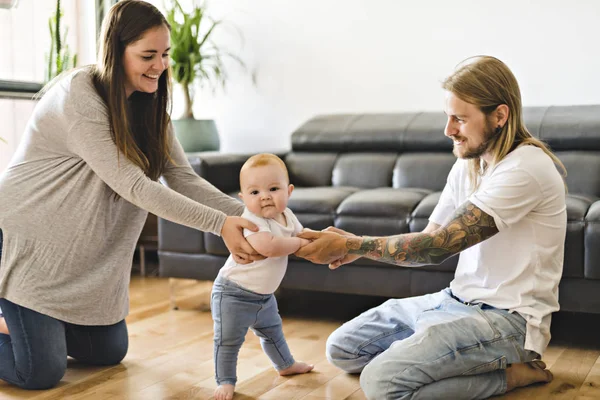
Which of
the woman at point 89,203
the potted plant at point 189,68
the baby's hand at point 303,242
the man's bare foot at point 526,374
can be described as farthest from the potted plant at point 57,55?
the man's bare foot at point 526,374

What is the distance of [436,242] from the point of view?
6.40 ft

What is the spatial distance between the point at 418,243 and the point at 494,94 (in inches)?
17.1

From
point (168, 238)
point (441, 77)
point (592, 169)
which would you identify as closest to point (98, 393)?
point (168, 238)

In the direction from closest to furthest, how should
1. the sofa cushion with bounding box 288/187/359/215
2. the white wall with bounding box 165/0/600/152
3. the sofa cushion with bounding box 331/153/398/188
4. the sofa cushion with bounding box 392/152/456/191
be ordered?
the sofa cushion with bounding box 288/187/359/215 → the sofa cushion with bounding box 392/152/456/191 → the sofa cushion with bounding box 331/153/398/188 → the white wall with bounding box 165/0/600/152

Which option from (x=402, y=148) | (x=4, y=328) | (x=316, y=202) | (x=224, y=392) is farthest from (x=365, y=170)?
(x=4, y=328)

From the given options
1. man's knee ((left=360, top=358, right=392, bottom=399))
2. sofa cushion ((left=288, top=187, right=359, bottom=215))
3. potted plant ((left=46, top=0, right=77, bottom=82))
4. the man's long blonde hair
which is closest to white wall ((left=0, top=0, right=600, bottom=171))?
potted plant ((left=46, top=0, right=77, bottom=82))

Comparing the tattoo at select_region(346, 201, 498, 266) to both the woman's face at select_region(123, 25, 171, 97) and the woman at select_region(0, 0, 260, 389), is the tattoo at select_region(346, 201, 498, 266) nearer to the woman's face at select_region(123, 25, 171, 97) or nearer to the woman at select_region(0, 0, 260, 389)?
the woman at select_region(0, 0, 260, 389)

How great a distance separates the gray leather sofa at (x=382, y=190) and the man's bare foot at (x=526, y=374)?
1.35 ft

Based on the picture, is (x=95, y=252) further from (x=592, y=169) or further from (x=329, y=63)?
(x=329, y=63)

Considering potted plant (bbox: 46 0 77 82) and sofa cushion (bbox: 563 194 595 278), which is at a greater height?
potted plant (bbox: 46 0 77 82)

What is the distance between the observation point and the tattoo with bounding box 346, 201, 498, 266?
6.27 feet

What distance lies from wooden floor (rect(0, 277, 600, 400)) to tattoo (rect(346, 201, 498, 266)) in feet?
1.38

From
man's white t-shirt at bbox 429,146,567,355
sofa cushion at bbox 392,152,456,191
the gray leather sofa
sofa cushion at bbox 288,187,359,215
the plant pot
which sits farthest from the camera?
the plant pot

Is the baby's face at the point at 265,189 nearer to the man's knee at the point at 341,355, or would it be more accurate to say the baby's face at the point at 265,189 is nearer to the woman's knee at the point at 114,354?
the man's knee at the point at 341,355
